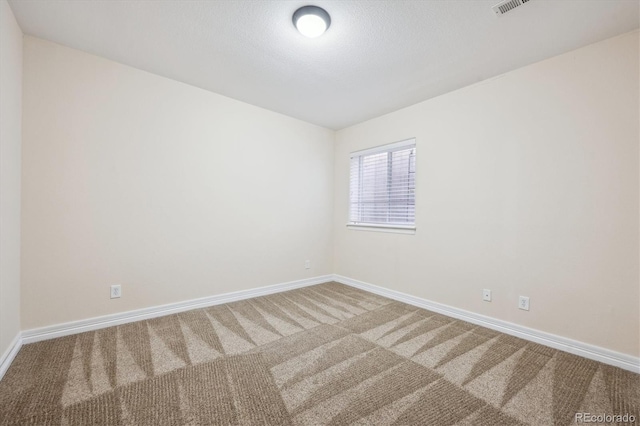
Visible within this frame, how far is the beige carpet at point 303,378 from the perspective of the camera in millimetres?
1456

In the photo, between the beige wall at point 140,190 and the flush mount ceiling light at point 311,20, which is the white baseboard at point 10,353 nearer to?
the beige wall at point 140,190

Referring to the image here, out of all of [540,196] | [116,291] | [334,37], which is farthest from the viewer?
[116,291]

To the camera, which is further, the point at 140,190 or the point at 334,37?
the point at 140,190

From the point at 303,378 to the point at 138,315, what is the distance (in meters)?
1.93

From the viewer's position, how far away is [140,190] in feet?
8.85

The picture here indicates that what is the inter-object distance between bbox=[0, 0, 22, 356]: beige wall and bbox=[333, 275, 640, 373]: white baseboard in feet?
11.8

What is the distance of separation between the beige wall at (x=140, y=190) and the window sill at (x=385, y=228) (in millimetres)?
937

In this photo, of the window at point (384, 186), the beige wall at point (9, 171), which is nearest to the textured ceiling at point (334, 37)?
the beige wall at point (9, 171)

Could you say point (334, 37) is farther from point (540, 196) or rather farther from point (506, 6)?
point (540, 196)

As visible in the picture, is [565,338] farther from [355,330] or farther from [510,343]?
[355,330]

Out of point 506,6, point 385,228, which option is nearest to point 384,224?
point 385,228

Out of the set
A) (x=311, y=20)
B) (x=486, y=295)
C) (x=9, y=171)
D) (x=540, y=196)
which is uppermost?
(x=311, y=20)

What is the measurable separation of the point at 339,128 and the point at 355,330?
3.11m

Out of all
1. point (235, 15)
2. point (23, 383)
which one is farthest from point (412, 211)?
point (23, 383)
